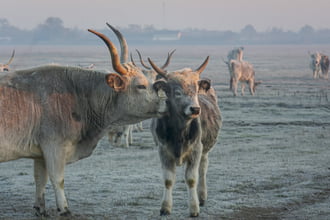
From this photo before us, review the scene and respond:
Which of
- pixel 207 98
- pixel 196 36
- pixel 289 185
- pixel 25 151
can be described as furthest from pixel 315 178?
pixel 196 36

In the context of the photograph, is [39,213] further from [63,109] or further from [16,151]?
[63,109]

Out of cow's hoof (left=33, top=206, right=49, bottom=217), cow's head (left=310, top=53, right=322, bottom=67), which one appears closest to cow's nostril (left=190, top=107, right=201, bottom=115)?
cow's hoof (left=33, top=206, right=49, bottom=217)

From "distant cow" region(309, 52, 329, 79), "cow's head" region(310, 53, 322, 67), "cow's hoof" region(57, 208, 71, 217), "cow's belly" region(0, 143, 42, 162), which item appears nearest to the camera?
"cow's belly" region(0, 143, 42, 162)

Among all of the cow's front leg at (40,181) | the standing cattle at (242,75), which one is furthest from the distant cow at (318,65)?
the cow's front leg at (40,181)

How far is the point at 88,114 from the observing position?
7109 mm

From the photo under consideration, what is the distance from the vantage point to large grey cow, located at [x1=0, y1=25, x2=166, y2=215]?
6750 millimetres

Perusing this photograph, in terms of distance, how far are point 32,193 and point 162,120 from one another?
225cm

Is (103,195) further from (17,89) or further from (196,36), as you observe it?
(196,36)

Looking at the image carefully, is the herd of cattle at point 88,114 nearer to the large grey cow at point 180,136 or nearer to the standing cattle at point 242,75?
the large grey cow at point 180,136

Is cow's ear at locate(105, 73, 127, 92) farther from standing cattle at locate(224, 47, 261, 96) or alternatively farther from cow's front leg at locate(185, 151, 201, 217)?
standing cattle at locate(224, 47, 261, 96)

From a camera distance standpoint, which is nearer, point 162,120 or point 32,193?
point 162,120

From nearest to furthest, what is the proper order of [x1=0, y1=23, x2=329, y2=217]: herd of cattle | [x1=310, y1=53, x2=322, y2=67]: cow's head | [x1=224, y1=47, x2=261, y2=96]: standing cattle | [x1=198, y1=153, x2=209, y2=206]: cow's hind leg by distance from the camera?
[x1=0, y1=23, x2=329, y2=217]: herd of cattle, [x1=198, y1=153, x2=209, y2=206]: cow's hind leg, [x1=224, y1=47, x2=261, y2=96]: standing cattle, [x1=310, y1=53, x2=322, y2=67]: cow's head

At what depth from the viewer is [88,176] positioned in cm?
970

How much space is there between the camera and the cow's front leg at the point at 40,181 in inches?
289
